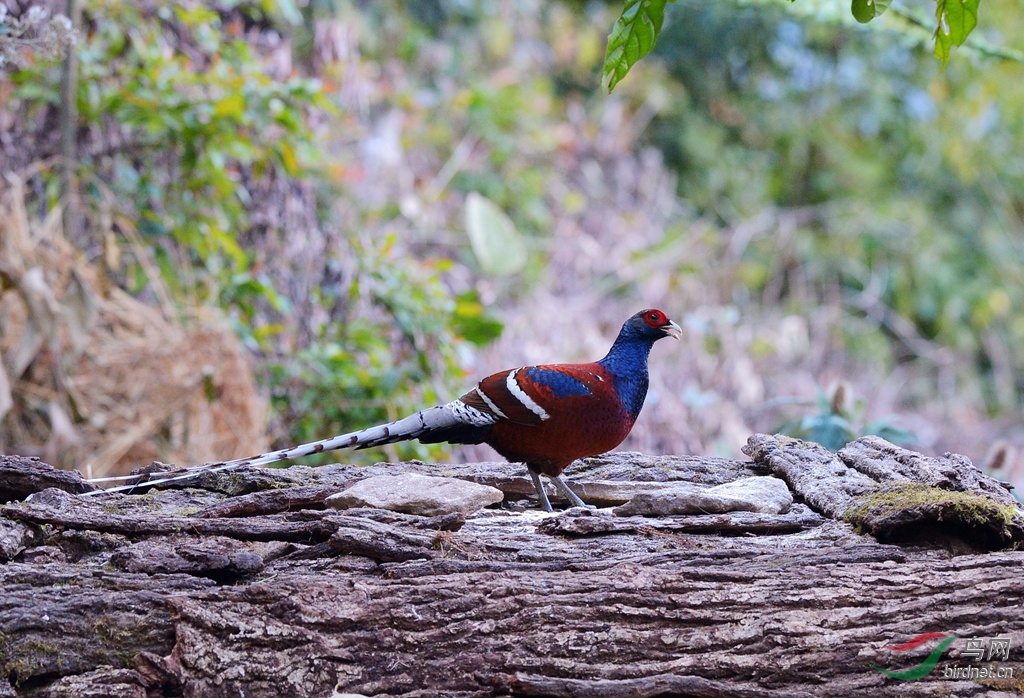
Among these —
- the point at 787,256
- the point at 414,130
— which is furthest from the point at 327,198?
the point at 787,256

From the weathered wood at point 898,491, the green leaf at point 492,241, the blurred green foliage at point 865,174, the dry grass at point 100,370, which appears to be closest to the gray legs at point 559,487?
the weathered wood at point 898,491

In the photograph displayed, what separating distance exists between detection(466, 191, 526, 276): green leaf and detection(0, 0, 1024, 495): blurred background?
0.08 ft

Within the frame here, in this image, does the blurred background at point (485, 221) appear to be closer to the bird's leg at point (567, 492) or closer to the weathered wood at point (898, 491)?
the weathered wood at point (898, 491)

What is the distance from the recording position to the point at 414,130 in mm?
10164

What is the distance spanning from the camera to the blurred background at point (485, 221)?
16.1ft

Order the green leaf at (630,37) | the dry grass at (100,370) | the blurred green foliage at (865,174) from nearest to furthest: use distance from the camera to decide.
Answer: the green leaf at (630,37), the dry grass at (100,370), the blurred green foliage at (865,174)

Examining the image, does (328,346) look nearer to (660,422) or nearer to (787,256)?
(660,422)

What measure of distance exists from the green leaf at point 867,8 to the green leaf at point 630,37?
0.40m

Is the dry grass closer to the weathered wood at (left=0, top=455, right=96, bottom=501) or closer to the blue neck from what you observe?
the weathered wood at (left=0, top=455, right=96, bottom=501)

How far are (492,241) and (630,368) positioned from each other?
4.23m

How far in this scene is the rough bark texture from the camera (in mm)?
2303

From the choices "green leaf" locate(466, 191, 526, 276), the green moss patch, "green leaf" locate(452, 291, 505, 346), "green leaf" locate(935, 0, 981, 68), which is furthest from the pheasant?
"green leaf" locate(466, 191, 526, 276)

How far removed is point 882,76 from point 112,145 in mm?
9270

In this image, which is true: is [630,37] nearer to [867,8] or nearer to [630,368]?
[867,8]
